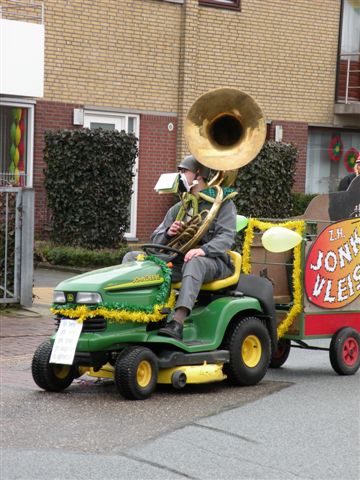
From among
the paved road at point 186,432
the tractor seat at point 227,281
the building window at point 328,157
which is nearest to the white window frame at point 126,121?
the building window at point 328,157

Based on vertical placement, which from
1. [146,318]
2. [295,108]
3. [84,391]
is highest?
[295,108]

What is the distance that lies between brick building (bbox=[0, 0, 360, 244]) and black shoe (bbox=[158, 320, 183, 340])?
10.0 m

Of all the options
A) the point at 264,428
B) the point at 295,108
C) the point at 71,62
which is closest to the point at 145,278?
the point at 264,428

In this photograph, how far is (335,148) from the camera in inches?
1024

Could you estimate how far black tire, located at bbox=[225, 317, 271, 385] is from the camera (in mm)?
8766

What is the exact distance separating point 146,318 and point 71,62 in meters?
12.8

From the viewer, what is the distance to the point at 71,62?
2039 centimetres

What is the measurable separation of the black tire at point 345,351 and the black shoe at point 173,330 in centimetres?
175

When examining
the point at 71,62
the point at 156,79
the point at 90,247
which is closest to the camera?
the point at 90,247

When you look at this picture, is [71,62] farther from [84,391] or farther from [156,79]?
[84,391]

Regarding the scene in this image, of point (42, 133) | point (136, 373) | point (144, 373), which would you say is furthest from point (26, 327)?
point (42, 133)

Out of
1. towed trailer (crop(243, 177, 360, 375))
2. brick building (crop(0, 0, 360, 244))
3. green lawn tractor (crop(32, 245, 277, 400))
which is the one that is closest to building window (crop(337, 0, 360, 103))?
brick building (crop(0, 0, 360, 244))

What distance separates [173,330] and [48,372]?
1.00 meters

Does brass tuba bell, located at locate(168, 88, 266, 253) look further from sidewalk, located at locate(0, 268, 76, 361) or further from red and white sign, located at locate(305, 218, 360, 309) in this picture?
sidewalk, located at locate(0, 268, 76, 361)
